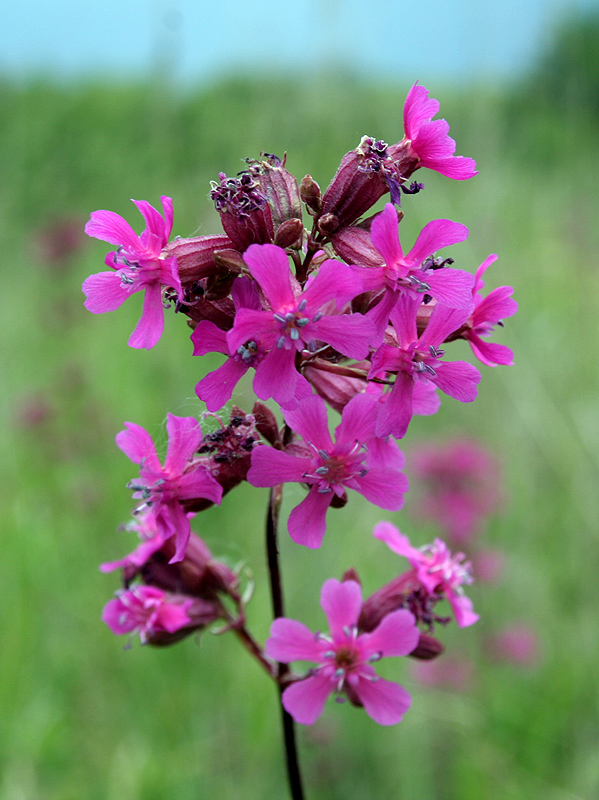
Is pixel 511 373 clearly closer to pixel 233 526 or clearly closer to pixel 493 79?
pixel 493 79

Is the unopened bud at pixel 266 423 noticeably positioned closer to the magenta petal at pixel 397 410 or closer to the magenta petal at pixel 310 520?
the magenta petal at pixel 310 520

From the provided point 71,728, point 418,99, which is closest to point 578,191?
point 418,99

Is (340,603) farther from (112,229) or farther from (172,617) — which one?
(112,229)

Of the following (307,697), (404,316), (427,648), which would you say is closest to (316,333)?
(404,316)

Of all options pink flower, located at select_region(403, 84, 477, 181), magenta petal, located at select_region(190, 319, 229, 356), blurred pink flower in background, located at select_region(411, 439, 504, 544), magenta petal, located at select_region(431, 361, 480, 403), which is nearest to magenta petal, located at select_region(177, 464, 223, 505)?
magenta petal, located at select_region(190, 319, 229, 356)

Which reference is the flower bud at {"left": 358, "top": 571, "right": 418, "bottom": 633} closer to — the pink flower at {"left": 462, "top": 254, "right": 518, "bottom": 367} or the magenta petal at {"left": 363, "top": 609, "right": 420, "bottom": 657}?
the magenta petal at {"left": 363, "top": 609, "right": 420, "bottom": 657}

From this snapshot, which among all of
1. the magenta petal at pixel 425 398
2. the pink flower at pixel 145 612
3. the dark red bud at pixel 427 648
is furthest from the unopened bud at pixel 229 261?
the dark red bud at pixel 427 648
